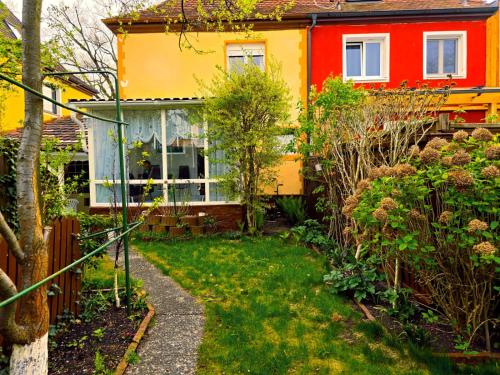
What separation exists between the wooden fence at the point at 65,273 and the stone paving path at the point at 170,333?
93 centimetres

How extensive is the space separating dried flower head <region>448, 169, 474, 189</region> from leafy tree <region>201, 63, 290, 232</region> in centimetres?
548

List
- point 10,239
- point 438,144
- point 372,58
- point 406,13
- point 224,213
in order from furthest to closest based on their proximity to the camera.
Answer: point 372,58
point 406,13
point 224,213
point 438,144
point 10,239

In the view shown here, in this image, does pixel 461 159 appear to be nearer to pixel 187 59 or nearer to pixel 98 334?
pixel 98 334

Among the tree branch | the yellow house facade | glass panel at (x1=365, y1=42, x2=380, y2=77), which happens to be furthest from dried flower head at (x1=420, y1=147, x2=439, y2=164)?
glass panel at (x1=365, y1=42, x2=380, y2=77)

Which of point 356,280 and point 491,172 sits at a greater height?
point 491,172

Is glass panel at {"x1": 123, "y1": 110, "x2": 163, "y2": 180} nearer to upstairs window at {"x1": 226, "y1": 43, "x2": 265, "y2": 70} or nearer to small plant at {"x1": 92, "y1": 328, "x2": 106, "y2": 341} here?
upstairs window at {"x1": 226, "y1": 43, "x2": 265, "y2": 70}

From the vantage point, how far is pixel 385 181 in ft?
10.1

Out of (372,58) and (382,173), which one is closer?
(382,173)

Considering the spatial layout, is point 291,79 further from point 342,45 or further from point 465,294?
point 465,294

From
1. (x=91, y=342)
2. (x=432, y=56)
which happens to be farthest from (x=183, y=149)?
(x=432, y=56)

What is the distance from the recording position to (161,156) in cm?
942

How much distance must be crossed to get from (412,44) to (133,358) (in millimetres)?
12946

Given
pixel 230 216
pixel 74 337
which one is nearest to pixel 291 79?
pixel 230 216

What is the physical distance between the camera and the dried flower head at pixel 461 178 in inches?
103
